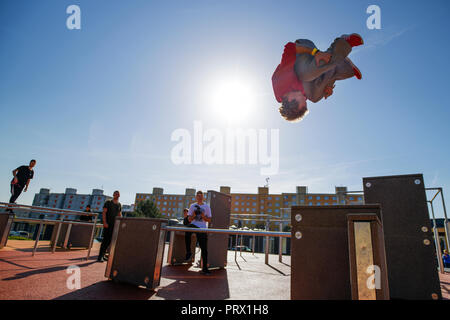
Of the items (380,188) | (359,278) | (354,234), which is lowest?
(359,278)

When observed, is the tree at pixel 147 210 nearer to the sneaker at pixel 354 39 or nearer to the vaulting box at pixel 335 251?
the sneaker at pixel 354 39

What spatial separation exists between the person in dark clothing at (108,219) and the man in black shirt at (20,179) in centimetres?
296

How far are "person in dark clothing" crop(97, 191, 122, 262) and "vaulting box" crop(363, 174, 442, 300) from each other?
531 centimetres

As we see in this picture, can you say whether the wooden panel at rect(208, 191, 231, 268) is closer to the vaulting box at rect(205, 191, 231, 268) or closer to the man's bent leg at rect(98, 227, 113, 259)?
the vaulting box at rect(205, 191, 231, 268)

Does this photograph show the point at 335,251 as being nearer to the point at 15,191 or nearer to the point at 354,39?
the point at 354,39

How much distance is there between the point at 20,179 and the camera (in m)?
6.63

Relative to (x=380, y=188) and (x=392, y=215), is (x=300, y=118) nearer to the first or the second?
(x=380, y=188)

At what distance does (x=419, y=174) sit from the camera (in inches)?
133

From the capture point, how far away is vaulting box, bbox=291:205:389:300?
1.32 metres

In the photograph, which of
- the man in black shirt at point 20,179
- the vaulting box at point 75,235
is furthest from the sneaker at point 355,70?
the vaulting box at point 75,235

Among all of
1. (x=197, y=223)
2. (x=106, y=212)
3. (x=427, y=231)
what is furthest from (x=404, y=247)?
(x=106, y=212)

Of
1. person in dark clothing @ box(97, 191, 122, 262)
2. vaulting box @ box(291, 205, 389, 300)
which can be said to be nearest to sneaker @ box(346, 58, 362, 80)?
vaulting box @ box(291, 205, 389, 300)

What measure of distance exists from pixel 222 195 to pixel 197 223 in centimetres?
142

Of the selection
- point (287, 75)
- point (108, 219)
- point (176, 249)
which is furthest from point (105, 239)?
point (287, 75)
